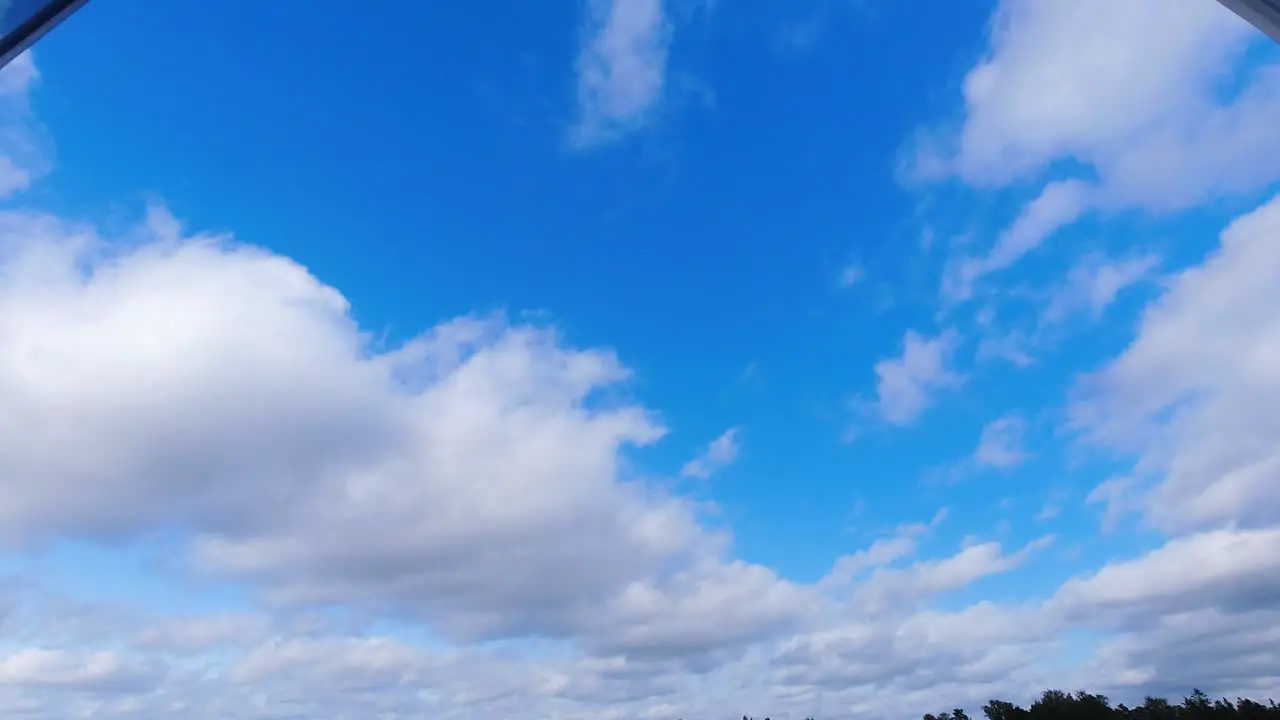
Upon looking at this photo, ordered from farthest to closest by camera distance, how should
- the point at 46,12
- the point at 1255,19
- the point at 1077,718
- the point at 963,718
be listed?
the point at 963,718, the point at 1077,718, the point at 46,12, the point at 1255,19

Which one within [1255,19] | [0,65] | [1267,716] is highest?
[0,65]

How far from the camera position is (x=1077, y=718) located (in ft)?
337

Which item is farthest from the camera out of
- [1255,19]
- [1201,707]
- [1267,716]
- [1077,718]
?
[1077,718]

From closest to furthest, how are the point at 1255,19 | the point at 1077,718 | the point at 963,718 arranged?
the point at 1255,19, the point at 1077,718, the point at 963,718

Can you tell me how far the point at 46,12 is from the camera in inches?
341

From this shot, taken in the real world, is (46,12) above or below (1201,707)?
above

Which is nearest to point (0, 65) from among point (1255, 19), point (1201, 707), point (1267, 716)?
point (1255, 19)

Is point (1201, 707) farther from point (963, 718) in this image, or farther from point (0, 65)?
point (0, 65)

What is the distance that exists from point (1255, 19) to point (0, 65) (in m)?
13.3

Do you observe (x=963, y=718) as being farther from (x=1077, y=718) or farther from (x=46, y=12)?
(x=46, y=12)

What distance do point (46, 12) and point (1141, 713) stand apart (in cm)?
13505

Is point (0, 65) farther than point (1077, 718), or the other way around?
point (1077, 718)

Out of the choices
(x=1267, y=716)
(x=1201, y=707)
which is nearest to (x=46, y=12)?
(x=1267, y=716)

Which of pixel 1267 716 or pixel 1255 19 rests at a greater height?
pixel 1255 19
